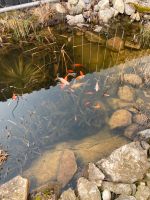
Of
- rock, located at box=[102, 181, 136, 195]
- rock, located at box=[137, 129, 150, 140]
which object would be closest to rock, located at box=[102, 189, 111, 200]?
rock, located at box=[102, 181, 136, 195]

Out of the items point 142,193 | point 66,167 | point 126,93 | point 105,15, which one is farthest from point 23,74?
point 142,193

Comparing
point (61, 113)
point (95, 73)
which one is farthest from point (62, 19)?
point (61, 113)

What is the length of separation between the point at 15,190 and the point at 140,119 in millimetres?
2441

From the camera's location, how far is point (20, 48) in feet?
24.9

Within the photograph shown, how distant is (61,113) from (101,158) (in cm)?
123

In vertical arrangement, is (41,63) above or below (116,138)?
above

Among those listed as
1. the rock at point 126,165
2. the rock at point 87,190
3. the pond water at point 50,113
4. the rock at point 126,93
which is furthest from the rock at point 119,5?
the rock at point 87,190

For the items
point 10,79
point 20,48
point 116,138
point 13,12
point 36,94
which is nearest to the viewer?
point 116,138

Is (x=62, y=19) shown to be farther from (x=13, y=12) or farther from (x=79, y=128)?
(x=79, y=128)

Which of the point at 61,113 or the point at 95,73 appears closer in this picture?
the point at 61,113

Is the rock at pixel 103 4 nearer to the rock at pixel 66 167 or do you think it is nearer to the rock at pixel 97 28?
the rock at pixel 97 28

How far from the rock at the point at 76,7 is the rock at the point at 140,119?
13.1 feet

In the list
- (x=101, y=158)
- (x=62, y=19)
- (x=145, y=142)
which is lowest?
(x=101, y=158)

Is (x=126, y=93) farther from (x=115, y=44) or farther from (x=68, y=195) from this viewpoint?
(x=68, y=195)
